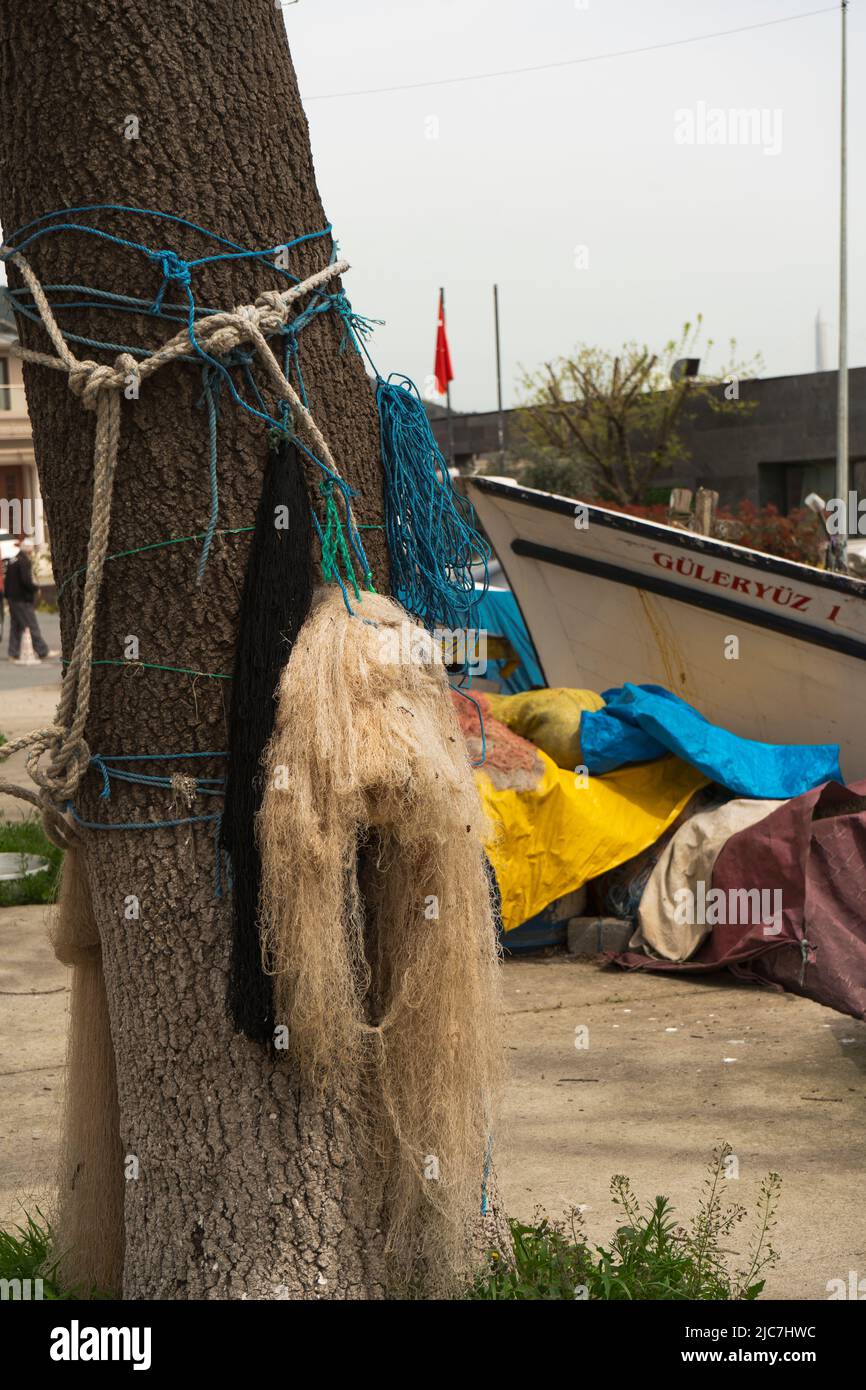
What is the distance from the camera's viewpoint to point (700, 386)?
107 feet

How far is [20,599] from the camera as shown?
20406 millimetres

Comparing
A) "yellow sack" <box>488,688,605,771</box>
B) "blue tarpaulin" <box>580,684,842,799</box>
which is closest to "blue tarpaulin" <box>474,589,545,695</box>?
"yellow sack" <box>488,688,605,771</box>

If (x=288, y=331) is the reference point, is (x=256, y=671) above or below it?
below

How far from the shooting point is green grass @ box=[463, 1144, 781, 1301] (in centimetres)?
298

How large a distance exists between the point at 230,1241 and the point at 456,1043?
55 centimetres

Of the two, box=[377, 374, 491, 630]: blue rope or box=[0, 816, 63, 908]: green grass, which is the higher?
box=[377, 374, 491, 630]: blue rope

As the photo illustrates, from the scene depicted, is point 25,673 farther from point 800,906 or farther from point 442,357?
point 800,906

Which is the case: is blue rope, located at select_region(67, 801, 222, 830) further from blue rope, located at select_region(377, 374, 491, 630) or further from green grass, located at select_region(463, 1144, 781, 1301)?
green grass, located at select_region(463, 1144, 781, 1301)

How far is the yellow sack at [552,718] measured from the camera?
6836mm

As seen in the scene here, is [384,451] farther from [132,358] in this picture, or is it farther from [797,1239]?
[797,1239]

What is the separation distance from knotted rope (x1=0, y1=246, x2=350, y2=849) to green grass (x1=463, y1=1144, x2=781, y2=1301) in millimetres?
1341

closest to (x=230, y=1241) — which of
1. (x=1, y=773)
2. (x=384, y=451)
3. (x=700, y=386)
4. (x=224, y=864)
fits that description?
(x=224, y=864)

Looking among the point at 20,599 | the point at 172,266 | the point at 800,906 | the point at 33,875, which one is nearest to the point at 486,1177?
the point at 172,266

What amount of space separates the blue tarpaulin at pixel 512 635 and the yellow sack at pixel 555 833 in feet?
11.7
